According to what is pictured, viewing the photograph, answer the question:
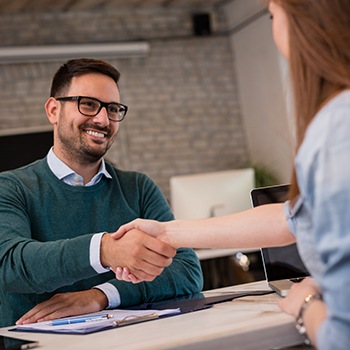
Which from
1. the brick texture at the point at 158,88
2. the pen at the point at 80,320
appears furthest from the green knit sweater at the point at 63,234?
the brick texture at the point at 158,88

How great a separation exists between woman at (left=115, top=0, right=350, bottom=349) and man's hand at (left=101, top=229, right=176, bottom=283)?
64cm

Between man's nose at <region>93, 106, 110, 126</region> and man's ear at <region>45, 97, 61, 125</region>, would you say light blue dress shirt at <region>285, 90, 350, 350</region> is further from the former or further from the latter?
man's ear at <region>45, 97, 61, 125</region>

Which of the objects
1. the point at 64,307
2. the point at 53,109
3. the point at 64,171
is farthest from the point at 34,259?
the point at 53,109

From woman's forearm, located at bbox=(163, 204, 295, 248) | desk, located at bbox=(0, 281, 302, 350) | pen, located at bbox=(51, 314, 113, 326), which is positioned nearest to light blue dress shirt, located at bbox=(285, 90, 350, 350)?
desk, located at bbox=(0, 281, 302, 350)

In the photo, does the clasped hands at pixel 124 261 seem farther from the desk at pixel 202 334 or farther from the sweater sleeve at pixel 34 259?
the desk at pixel 202 334

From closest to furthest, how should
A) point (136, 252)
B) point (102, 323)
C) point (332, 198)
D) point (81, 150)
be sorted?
point (332, 198)
point (102, 323)
point (136, 252)
point (81, 150)

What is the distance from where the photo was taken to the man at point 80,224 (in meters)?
2.24

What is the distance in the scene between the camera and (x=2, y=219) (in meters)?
2.50

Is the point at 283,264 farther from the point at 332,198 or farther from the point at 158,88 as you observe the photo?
the point at 158,88

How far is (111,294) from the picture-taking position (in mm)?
2426

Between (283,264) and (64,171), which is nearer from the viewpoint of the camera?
(283,264)

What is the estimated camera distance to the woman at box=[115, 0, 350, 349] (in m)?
1.20

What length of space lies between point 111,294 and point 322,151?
1339 mm

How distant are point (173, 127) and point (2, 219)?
585 cm
